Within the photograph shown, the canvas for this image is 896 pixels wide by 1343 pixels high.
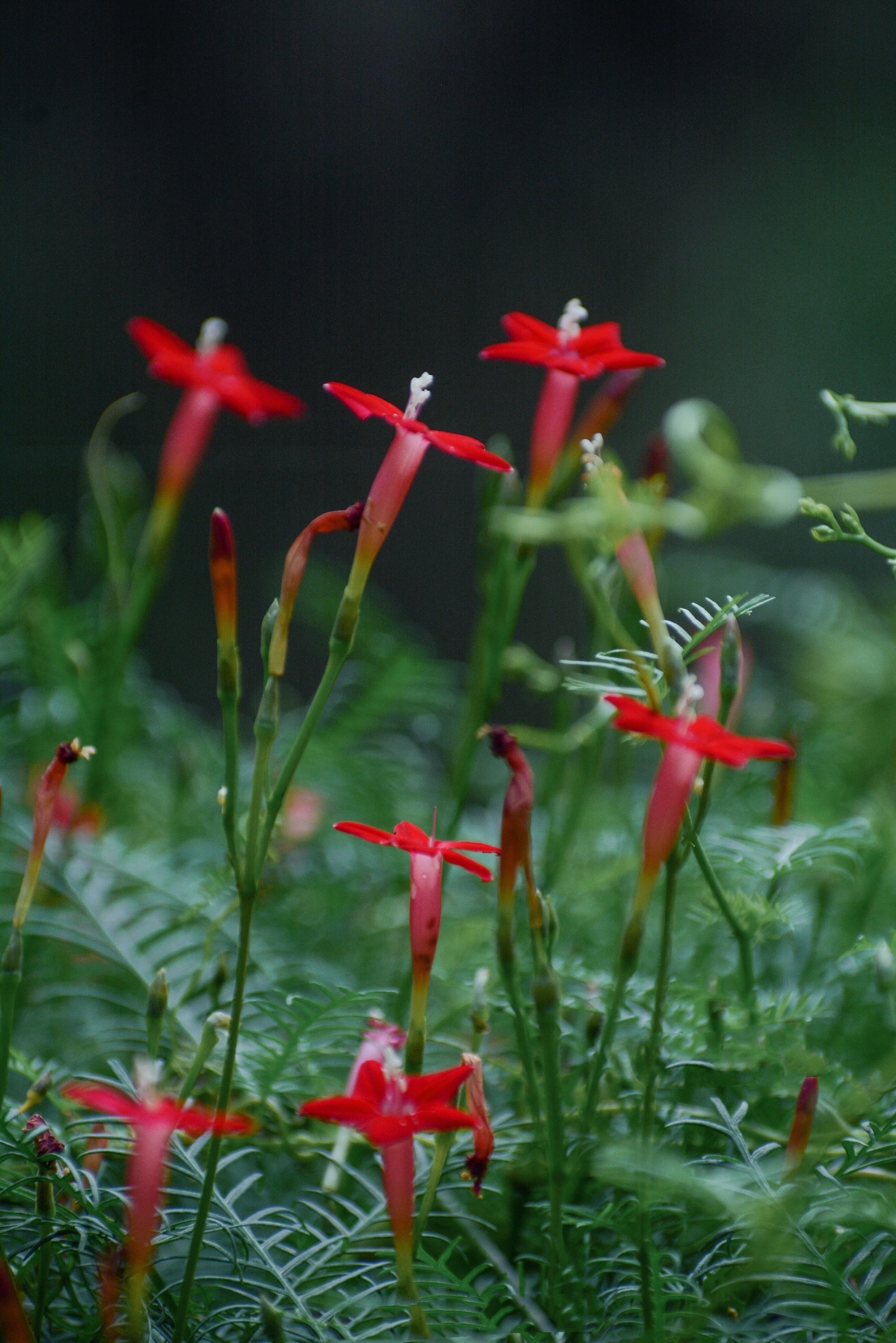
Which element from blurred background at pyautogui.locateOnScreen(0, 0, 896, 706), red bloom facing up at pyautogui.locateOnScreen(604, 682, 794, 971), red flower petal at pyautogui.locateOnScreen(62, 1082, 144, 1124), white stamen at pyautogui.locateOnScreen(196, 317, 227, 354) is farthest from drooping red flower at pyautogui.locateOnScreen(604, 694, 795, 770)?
blurred background at pyautogui.locateOnScreen(0, 0, 896, 706)

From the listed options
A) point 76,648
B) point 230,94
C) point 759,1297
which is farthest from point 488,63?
point 759,1297

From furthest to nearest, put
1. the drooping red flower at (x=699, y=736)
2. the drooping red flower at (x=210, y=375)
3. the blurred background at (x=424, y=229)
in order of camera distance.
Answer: the blurred background at (x=424, y=229)
the drooping red flower at (x=210, y=375)
the drooping red flower at (x=699, y=736)

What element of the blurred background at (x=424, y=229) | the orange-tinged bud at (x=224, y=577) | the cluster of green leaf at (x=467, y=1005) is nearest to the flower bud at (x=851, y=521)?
the cluster of green leaf at (x=467, y=1005)

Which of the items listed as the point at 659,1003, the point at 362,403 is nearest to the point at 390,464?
the point at 362,403

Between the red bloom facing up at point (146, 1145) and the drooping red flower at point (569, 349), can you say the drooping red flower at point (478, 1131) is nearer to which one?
the red bloom facing up at point (146, 1145)

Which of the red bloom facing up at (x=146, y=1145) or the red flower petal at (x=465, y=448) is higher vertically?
the red flower petal at (x=465, y=448)

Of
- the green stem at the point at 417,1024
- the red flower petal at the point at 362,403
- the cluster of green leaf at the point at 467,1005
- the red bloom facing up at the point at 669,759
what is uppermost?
the red flower petal at the point at 362,403

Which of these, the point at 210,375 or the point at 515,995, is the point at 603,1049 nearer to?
the point at 515,995
